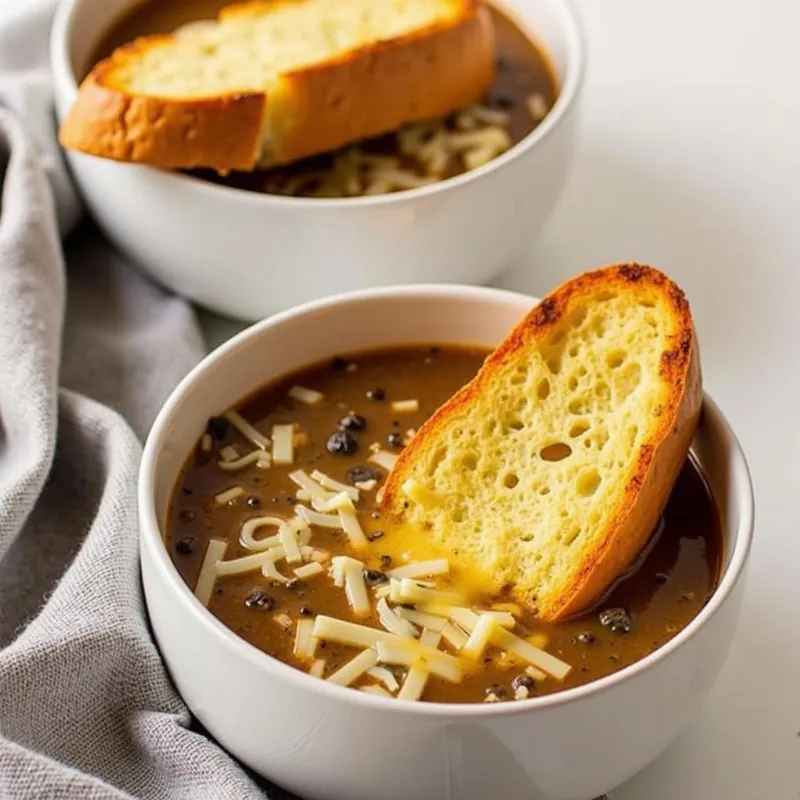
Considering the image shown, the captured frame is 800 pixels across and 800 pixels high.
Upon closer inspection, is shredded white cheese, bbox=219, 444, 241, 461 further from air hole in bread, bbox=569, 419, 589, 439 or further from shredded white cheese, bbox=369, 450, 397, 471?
air hole in bread, bbox=569, 419, 589, 439

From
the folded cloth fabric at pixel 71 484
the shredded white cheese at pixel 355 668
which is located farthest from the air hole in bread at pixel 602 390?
the folded cloth fabric at pixel 71 484

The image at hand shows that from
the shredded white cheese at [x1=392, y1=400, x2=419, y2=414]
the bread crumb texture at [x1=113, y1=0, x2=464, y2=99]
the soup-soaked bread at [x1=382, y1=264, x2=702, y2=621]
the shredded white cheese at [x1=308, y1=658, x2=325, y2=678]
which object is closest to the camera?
the shredded white cheese at [x1=308, y1=658, x2=325, y2=678]

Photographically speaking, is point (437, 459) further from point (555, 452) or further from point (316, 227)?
point (316, 227)

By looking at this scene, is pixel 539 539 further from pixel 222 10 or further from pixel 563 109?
pixel 222 10

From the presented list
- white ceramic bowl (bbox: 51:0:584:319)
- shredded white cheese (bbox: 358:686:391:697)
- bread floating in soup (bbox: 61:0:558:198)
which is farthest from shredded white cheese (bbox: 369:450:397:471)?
bread floating in soup (bbox: 61:0:558:198)

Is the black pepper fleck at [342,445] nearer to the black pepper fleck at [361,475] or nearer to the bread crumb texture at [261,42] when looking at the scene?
the black pepper fleck at [361,475]

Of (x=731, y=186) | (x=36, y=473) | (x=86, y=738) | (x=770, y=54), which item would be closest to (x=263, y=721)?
(x=86, y=738)

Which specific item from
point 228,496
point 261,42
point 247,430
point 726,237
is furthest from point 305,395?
point 726,237
